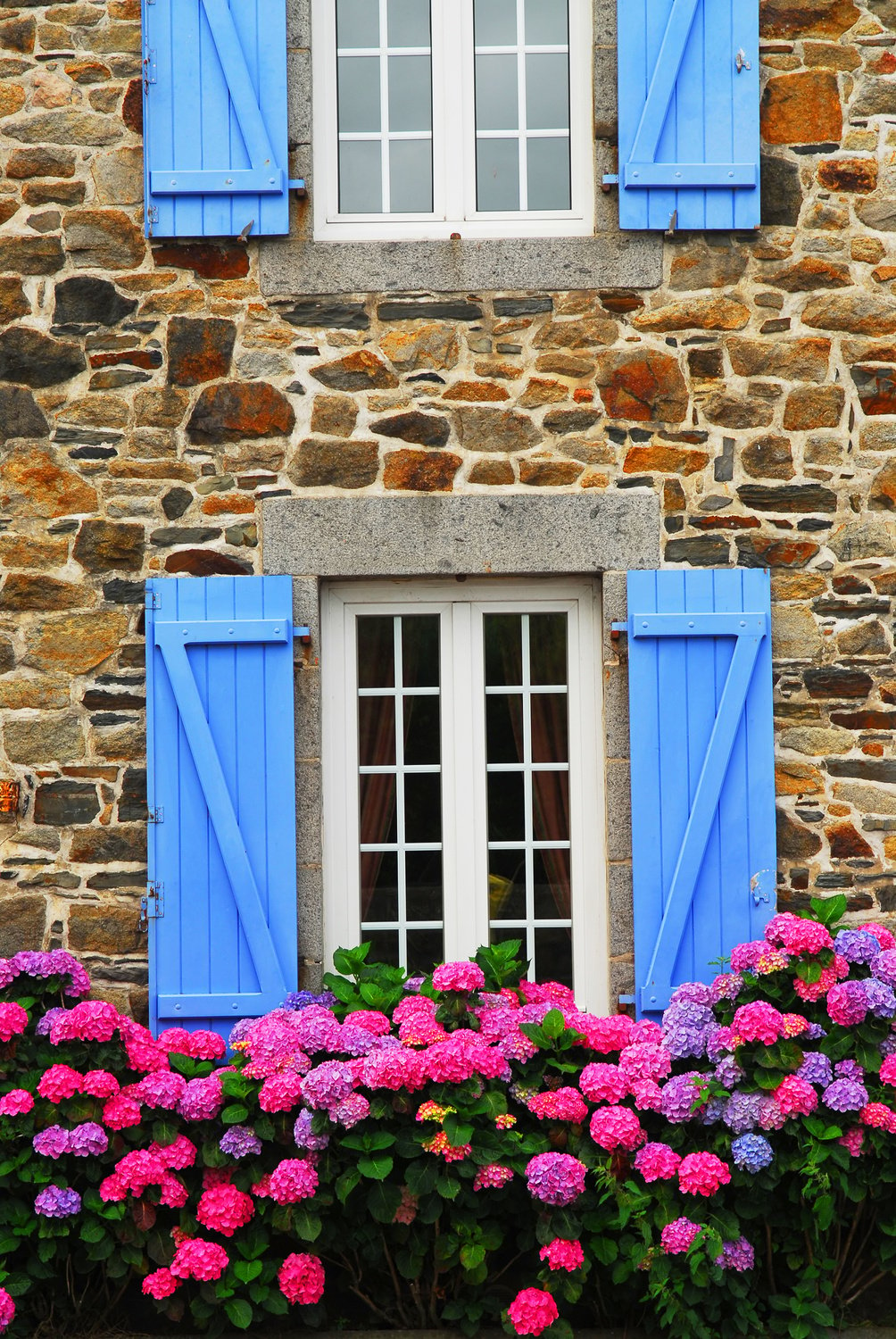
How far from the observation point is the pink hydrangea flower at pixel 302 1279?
3947mm

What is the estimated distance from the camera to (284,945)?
466 centimetres

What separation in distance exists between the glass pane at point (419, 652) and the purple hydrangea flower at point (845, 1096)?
1.90 m

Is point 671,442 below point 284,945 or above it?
above

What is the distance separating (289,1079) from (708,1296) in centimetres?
135

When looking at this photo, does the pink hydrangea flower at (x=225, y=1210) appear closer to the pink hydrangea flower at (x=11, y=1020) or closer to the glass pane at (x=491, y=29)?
the pink hydrangea flower at (x=11, y=1020)

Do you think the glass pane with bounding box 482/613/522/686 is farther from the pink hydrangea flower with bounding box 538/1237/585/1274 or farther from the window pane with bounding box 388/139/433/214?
the pink hydrangea flower with bounding box 538/1237/585/1274

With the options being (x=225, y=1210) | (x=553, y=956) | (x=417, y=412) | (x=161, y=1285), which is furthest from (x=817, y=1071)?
(x=417, y=412)

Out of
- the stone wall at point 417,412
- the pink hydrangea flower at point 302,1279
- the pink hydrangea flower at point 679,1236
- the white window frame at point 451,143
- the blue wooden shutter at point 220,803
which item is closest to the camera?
the pink hydrangea flower at point 679,1236

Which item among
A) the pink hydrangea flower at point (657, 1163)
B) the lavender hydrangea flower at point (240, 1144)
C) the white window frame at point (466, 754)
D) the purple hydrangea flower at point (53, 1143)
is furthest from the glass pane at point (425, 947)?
the purple hydrangea flower at point (53, 1143)

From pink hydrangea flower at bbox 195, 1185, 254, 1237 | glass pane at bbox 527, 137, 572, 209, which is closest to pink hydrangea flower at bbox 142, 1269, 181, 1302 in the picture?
pink hydrangea flower at bbox 195, 1185, 254, 1237

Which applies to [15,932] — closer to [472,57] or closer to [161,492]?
[161,492]

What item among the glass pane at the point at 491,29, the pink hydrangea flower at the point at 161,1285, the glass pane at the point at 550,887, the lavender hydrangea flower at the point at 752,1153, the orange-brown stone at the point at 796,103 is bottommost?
the pink hydrangea flower at the point at 161,1285

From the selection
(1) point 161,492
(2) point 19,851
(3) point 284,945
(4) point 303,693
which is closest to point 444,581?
(4) point 303,693

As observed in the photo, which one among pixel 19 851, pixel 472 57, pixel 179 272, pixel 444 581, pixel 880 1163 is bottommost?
pixel 880 1163
